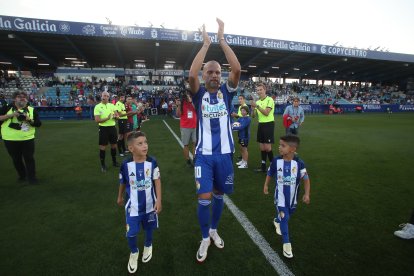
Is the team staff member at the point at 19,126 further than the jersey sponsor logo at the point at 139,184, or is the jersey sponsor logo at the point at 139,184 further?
the team staff member at the point at 19,126

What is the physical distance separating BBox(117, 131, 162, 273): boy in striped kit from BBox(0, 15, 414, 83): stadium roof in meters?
25.7

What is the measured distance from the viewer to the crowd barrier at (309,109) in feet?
80.4

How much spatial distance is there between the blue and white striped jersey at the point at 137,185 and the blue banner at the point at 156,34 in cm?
1634

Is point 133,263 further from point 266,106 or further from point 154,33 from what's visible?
point 154,33

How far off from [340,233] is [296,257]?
1056 mm

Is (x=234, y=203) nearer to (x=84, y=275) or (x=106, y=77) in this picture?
(x=84, y=275)

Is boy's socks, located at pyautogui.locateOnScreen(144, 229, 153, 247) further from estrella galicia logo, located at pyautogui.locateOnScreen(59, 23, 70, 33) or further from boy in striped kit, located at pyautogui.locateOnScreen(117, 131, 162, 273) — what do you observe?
estrella galicia logo, located at pyautogui.locateOnScreen(59, 23, 70, 33)

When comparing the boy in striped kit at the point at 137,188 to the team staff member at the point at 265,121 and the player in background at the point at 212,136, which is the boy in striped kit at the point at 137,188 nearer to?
the player in background at the point at 212,136

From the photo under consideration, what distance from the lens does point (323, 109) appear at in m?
33.4

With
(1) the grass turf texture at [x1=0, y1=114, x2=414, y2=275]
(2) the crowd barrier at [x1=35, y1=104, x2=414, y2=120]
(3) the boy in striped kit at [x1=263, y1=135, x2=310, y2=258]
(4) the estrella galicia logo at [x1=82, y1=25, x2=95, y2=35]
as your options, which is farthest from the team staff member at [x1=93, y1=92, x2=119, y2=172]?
(4) the estrella galicia logo at [x1=82, y1=25, x2=95, y2=35]

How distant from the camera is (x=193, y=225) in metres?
3.93

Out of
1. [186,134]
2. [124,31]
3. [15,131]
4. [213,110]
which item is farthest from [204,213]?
[124,31]

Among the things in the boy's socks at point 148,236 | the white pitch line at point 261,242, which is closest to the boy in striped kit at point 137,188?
the boy's socks at point 148,236

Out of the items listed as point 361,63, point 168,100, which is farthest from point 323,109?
point 168,100
